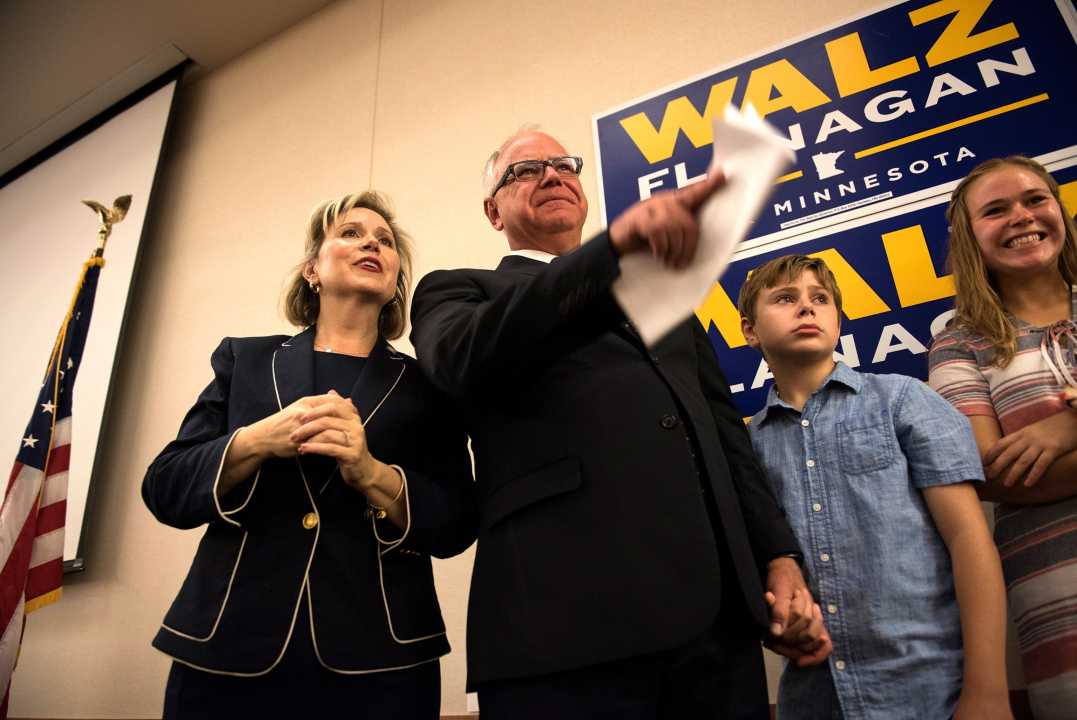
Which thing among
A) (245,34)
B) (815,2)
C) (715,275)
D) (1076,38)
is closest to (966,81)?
(1076,38)

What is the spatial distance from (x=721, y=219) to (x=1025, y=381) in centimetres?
88

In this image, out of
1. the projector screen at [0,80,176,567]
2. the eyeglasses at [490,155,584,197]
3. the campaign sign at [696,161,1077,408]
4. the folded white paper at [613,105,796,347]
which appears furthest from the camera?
the projector screen at [0,80,176,567]

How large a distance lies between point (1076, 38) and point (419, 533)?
6.70 ft

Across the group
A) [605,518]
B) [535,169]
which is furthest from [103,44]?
[605,518]

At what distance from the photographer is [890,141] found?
1.90m

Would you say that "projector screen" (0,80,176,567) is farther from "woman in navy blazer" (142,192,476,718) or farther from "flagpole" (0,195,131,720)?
"woman in navy blazer" (142,192,476,718)

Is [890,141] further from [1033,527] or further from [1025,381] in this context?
[1033,527]

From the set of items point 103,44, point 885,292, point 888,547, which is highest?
point 103,44

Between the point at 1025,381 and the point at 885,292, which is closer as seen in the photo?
the point at 1025,381

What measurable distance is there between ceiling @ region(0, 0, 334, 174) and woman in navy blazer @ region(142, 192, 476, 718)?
3.54 m

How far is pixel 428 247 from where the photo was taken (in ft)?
9.17

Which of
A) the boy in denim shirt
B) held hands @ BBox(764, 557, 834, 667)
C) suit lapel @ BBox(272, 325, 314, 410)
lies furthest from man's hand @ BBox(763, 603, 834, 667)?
suit lapel @ BBox(272, 325, 314, 410)

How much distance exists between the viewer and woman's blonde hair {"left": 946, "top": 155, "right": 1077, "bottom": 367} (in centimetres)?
127

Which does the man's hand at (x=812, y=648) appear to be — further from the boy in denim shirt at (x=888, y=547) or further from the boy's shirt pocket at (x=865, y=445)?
the boy's shirt pocket at (x=865, y=445)
